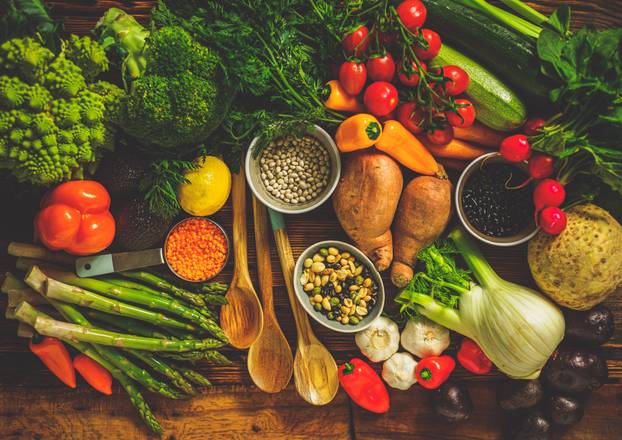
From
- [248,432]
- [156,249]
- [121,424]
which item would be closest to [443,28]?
[156,249]

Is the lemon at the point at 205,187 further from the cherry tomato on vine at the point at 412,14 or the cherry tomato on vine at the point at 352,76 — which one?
the cherry tomato on vine at the point at 412,14

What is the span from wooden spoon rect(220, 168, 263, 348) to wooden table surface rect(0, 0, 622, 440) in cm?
5

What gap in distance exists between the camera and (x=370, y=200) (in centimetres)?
168

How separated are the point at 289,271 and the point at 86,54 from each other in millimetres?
980

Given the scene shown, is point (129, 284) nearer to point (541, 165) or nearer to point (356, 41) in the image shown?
point (356, 41)

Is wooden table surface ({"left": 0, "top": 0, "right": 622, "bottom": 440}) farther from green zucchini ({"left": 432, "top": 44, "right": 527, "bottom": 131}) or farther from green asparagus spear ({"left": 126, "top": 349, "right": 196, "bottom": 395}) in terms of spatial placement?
green zucchini ({"left": 432, "top": 44, "right": 527, "bottom": 131})

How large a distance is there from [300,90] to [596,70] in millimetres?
928

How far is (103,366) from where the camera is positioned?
1803 millimetres

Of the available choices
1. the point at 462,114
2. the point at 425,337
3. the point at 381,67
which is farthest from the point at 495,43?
the point at 425,337

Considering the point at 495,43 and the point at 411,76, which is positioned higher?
the point at 495,43

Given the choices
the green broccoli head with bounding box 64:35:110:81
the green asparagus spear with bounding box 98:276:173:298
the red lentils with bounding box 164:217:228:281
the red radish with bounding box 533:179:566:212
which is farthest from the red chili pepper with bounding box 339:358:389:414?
the green broccoli head with bounding box 64:35:110:81

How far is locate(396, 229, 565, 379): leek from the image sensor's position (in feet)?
5.47

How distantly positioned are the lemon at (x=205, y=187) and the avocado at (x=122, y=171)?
6.0 inches

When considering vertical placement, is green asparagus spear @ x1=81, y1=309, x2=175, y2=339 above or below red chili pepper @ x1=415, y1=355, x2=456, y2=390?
below
